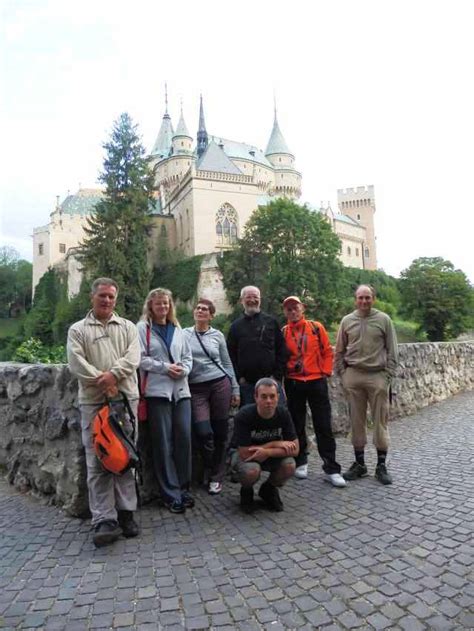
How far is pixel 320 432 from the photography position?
4.83m

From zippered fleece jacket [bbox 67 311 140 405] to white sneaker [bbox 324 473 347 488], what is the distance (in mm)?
2120

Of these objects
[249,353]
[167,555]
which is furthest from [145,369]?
[167,555]

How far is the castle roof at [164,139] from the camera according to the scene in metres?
69.5

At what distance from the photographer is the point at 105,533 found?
3.41m

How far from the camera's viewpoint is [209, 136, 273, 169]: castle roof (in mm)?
63719

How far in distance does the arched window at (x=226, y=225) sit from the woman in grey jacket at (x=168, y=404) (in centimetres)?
4477

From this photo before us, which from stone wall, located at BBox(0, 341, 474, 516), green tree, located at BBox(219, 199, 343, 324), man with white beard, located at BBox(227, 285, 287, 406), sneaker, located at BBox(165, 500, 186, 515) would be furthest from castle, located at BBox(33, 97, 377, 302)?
sneaker, located at BBox(165, 500, 186, 515)

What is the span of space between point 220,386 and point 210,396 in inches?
5.7

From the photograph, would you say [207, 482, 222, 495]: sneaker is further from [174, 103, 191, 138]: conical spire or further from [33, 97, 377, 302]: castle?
[174, 103, 191, 138]: conical spire

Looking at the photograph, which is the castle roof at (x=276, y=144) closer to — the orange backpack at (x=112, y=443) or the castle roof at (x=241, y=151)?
the castle roof at (x=241, y=151)

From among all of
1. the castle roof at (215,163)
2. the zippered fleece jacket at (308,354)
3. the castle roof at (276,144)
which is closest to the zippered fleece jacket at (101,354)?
the zippered fleece jacket at (308,354)

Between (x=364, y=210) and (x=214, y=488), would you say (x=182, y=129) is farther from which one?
(x=214, y=488)

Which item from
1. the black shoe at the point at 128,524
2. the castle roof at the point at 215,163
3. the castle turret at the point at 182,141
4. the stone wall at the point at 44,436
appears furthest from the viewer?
the castle turret at the point at 182,141

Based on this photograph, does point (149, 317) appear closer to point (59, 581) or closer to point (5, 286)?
point (59, 581)
